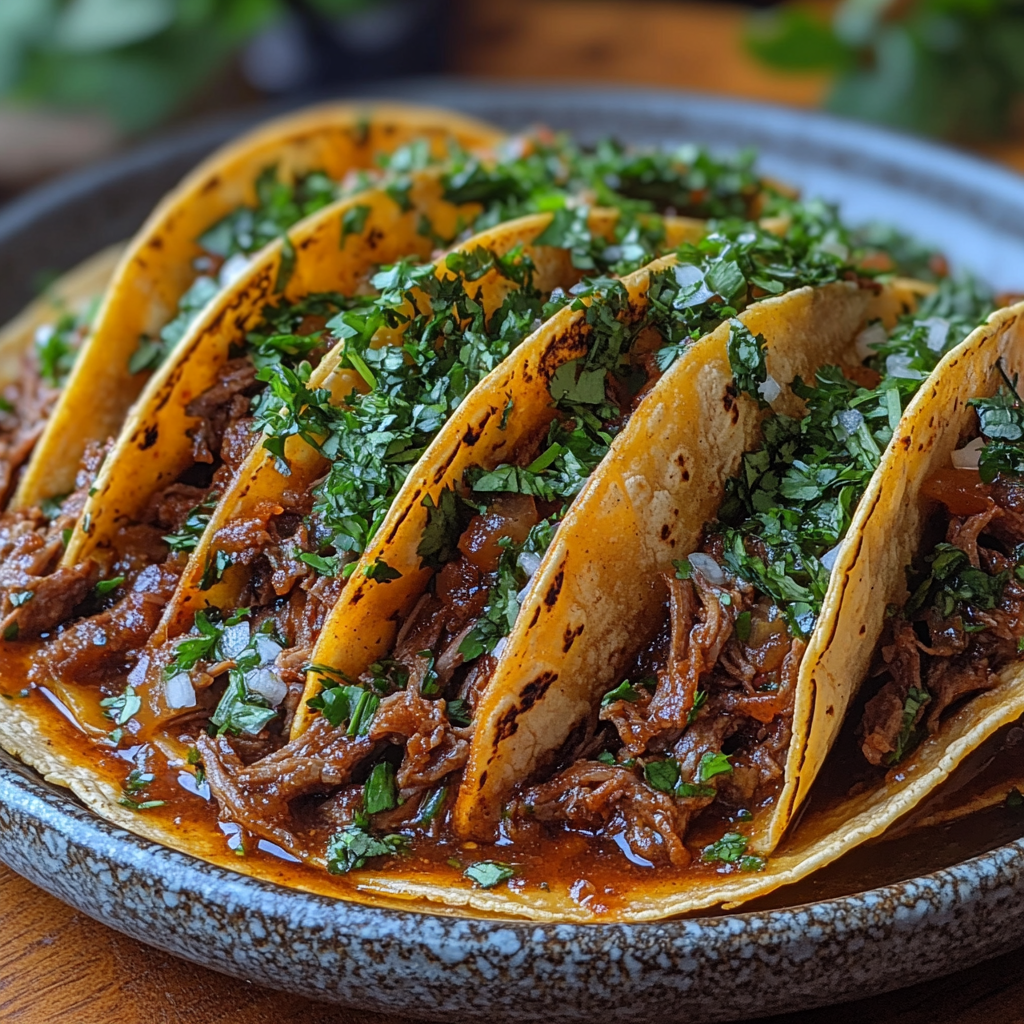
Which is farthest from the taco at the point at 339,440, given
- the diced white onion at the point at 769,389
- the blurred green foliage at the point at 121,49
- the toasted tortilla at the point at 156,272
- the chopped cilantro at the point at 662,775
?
the blurred green foliage at the point at 121,49

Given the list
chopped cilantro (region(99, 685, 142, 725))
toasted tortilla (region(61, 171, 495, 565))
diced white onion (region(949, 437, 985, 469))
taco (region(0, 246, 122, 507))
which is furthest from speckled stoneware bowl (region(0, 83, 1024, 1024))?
taco (region(0, 246, 122, 507))

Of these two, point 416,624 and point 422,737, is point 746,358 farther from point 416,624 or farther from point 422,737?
point 422,737

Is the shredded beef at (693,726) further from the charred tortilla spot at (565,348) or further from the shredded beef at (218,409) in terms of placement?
the shredded beef at (218,409)

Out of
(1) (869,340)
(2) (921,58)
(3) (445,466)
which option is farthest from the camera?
(2) (921,58)

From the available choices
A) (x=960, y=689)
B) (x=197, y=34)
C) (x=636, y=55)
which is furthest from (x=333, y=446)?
(x=636, y=55)

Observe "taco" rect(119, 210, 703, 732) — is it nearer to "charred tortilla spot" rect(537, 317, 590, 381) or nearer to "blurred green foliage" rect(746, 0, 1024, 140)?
"charred tortilla spot" rect(537, 317, 590, 381)

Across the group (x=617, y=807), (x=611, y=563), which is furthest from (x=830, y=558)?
(x=617, y=807)
